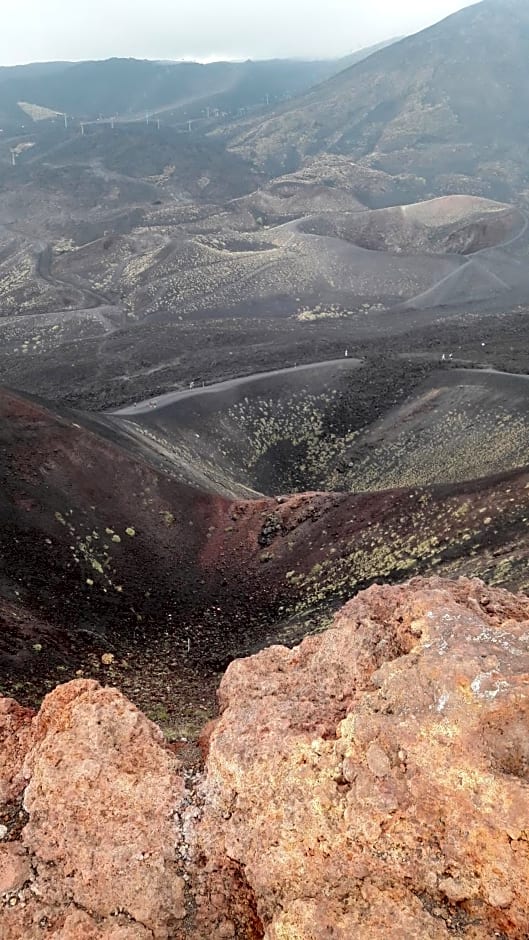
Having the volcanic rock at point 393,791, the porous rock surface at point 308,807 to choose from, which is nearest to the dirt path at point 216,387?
the porous rock surface at point 308,807

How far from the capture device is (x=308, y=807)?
7.24 m

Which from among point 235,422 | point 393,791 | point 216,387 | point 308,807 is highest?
point 393,791

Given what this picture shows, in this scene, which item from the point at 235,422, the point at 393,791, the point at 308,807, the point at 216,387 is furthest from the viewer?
the point at 216,387

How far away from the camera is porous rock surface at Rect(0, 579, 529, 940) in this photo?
254 inches

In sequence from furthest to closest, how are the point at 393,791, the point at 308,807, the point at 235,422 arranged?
1. the point at 235,422
2. the point at 308,807
3. the point at 393,791

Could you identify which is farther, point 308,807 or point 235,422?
point 235,422

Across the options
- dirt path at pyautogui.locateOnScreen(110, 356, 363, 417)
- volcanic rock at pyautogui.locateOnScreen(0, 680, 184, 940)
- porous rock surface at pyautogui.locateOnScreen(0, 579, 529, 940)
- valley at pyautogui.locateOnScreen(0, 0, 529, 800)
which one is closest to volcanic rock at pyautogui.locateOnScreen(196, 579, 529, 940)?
porous rock surface at pyautogui.locateOnScreen(0, 579, 529, 940)

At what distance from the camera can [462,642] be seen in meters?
8.14

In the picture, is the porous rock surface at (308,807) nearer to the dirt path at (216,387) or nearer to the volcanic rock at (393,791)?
the volcanic rock at (393,791)

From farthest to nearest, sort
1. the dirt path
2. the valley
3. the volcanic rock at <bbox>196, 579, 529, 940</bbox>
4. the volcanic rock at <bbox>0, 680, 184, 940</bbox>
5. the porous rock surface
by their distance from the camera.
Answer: the dirt path < the valley < the volcanic rock at <bbox>0, 680, 184, 940</bbox> < the porous rock surface < the volcanic rock at <bbox>196, 579, 529, 940</bbox>

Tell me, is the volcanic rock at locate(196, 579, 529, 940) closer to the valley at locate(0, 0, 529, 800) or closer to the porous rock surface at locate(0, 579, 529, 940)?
the porous rock surface at locate(0, 579, 529, 940)

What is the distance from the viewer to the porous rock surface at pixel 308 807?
254 inches

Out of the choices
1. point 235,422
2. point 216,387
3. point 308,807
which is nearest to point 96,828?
point 308,807

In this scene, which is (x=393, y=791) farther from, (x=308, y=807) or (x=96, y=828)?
(x=96, y=828)
